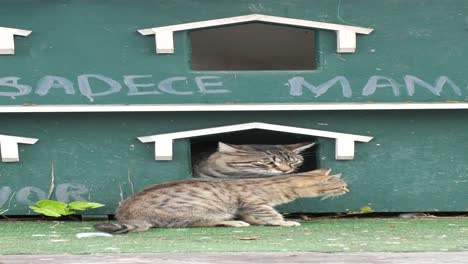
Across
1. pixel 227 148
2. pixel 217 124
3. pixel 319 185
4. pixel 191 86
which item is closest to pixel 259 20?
pixel 191 86

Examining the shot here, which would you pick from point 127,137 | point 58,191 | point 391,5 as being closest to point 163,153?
point 127,137

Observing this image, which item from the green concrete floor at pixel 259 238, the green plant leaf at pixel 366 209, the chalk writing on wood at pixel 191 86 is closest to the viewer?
the green concrete floor at pixel 259 238

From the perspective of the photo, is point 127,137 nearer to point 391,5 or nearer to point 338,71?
point 338,71

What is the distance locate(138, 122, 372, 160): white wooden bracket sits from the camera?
8.34 metres

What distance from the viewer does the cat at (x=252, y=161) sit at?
8.59 m

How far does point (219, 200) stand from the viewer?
8.09 metres

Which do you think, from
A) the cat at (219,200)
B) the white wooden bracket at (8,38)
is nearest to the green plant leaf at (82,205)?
the cat at (219,200)

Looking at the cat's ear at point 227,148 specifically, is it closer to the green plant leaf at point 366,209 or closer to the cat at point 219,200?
the cat at point 219,200

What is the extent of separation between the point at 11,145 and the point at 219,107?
149 centimetres

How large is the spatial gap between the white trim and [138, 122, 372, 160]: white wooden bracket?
0.14 m

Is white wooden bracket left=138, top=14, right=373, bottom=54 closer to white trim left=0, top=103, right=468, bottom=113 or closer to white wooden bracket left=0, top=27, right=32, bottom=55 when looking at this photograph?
white trim left=0, top=103, right=468, bottom=113

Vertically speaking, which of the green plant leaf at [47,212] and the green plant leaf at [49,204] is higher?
the green plant leaf at [49,204]

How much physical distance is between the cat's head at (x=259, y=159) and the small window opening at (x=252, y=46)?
91.9 inches

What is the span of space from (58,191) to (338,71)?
7.08 ft
